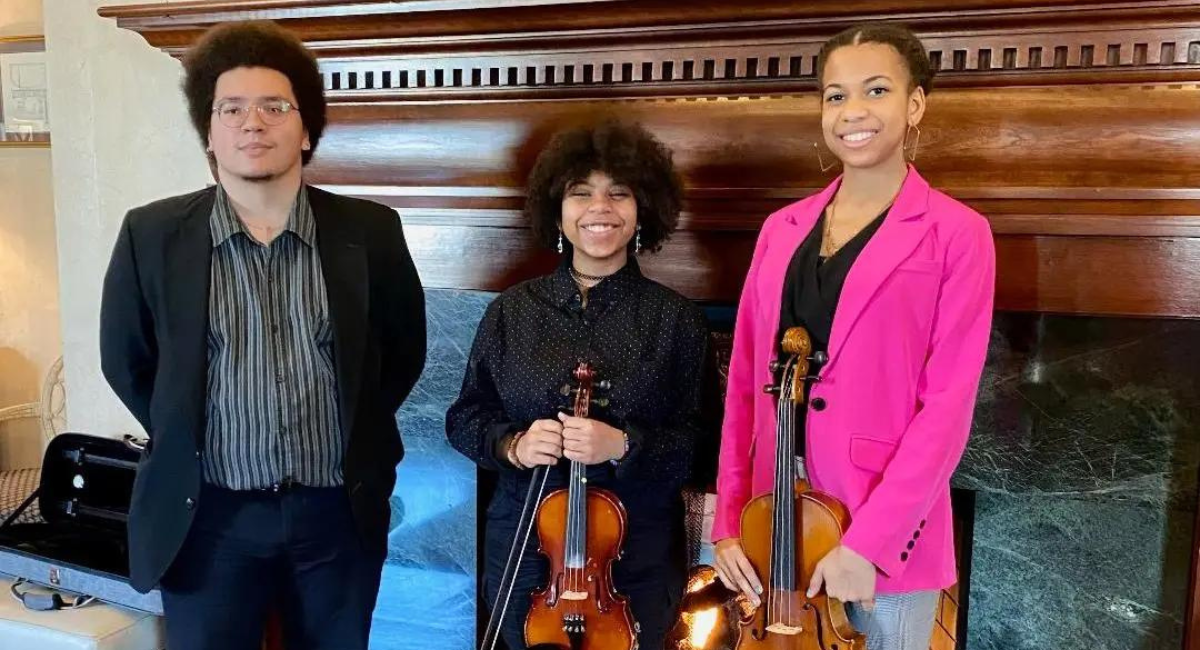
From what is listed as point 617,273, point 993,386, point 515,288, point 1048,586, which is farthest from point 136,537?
point 1048,586

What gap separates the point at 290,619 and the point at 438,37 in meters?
1.07

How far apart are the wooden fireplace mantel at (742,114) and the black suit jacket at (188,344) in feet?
1.06

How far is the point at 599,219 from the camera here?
4.64ft

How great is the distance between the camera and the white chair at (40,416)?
2.51 m

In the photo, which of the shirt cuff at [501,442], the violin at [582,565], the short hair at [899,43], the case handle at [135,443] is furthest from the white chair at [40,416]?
the short hair at [899,43]

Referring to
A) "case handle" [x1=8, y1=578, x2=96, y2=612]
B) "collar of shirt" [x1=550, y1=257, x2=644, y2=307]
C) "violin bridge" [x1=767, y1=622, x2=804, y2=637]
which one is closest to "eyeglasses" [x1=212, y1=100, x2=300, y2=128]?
"collar of shirt" [x1=550, y1=257, x2=644, y2=307]

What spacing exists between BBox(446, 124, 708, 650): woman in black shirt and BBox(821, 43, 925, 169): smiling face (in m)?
0.39

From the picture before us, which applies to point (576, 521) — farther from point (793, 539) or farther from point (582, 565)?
point (793, 539)

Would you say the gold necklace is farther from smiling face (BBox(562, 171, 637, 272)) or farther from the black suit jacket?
the black suit jacket

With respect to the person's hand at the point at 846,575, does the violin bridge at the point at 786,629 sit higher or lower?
lower

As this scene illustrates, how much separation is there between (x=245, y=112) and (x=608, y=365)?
2.21ft

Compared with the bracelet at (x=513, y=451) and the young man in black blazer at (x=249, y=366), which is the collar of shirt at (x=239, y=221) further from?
the bracelet at (x=513, y=451)

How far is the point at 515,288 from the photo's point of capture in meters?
1.53

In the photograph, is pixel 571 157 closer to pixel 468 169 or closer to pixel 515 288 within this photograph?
pixel 515 288
